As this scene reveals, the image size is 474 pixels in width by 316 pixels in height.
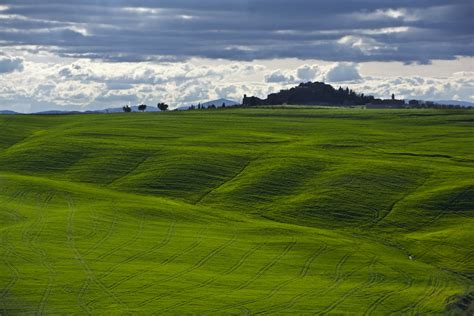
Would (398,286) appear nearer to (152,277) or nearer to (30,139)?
(152,277)

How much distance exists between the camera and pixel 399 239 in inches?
3169

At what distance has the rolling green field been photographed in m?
59.4

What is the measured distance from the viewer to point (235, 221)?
275 ft

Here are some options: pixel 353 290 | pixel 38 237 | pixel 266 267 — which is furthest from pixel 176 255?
pixel 353 290

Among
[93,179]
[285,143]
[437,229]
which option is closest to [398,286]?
[437,229]

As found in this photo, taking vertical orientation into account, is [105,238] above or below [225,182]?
below

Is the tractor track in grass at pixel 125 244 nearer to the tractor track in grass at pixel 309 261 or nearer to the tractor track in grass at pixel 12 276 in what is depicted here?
the tractor track in grass at pixel 12 276

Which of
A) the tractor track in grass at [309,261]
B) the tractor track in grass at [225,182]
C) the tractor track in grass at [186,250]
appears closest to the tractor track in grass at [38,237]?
the tractor track in grass at [186,250]

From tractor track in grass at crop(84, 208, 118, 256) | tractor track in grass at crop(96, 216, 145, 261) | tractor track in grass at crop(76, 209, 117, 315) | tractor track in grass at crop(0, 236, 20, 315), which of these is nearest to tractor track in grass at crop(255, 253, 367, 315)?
tractor track in grass at crop(76, 209, 117, 315)

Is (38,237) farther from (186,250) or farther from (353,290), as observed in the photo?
(353,290)

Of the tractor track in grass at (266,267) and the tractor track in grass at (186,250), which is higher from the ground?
the tractor track in grass at (186,250)

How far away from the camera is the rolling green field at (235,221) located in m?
59.4

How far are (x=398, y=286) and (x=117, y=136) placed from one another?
255 feet

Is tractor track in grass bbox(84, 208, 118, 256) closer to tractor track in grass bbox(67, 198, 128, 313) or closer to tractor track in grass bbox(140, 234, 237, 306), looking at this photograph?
tractor track in grass bbox(67, 198, 128, 313)
